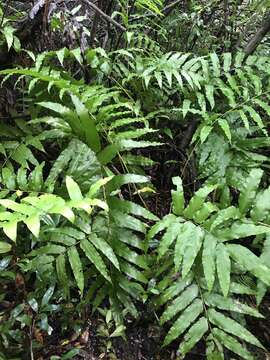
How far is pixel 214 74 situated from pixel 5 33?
161 cm

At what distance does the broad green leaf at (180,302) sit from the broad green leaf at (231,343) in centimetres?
20

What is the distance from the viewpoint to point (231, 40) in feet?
14.3

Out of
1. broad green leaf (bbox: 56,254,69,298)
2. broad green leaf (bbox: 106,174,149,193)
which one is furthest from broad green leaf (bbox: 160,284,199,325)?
broad green leaf (bbox: 106,174,149,193)

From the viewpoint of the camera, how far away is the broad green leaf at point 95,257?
2.08 meters

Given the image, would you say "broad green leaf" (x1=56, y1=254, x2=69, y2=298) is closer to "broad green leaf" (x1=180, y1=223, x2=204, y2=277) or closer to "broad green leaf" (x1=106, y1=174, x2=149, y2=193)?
"broad green leaf" (x1=106, y1=174, x2=149, y2=193)

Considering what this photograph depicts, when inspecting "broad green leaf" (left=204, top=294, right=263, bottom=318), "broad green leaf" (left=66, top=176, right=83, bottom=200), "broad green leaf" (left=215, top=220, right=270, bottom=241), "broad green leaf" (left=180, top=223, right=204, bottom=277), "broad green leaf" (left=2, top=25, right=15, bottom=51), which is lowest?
"broad green leaf" (left=204, top=294, right=263, bottom=318)

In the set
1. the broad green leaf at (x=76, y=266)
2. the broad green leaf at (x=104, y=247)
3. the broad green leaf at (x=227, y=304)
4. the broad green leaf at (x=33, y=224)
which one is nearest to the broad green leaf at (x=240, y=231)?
the broad green leaf at (x=227, y=304)

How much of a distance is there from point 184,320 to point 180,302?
99 mm

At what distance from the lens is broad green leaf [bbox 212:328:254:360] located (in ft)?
6.79

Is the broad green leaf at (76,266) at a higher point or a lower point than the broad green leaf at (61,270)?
higher

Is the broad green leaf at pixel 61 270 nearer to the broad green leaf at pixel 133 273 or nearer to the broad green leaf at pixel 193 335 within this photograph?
the broad green leaf at pixel 133 273

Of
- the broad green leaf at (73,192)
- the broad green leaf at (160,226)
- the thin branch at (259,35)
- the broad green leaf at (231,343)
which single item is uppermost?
the thin branch at (259,35)

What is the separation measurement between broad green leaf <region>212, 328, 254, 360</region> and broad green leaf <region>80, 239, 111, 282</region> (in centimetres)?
65

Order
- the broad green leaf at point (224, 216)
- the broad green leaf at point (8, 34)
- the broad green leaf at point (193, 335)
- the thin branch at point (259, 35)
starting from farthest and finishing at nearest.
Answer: the thin branch at point (259, 35) < the broad green leaf at point (8, 34) < the broad green leaf at point (224, 216) < the broad green leaf at point (193, 335)
